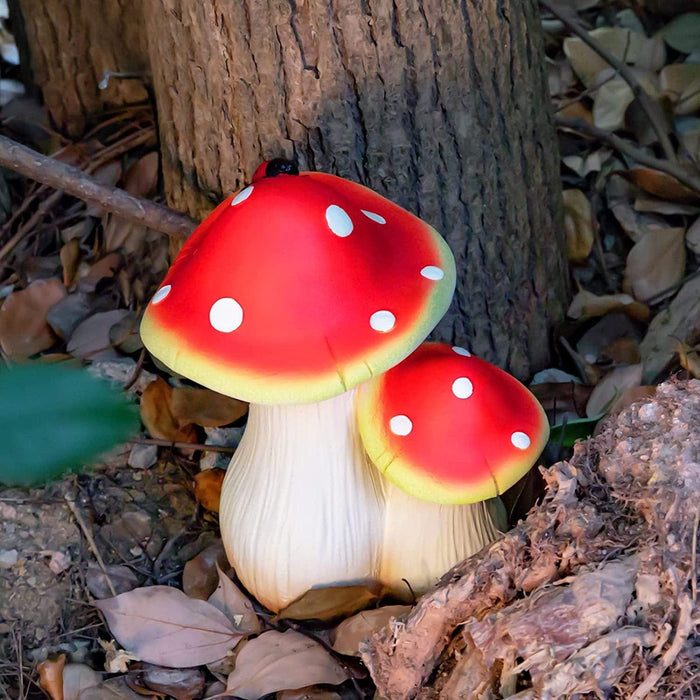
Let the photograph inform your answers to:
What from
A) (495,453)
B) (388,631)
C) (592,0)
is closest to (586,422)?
(495,453)

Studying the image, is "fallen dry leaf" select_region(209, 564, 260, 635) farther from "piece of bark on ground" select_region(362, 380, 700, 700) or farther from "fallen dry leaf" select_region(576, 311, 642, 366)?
"fallen dry leaf" select_region(576, 311, 642, 366)

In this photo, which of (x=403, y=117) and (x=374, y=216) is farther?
(x=403, y=117)

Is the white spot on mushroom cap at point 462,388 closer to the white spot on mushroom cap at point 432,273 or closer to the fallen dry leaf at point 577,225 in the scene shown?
the white spot on mushroom cap at point 432,273

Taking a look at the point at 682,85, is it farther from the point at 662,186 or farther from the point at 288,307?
the point at 288,307

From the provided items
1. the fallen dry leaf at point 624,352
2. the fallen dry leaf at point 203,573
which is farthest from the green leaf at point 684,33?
the fallen dry leaf at point 203,573

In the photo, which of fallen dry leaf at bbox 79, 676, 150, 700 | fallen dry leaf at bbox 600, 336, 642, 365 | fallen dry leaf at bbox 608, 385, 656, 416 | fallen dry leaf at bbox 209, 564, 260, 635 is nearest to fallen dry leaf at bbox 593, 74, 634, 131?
fallen dry leaf at bbox 600, 336, 642, 365

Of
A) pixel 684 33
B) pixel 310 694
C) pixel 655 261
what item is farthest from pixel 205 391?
pixel 684 33
